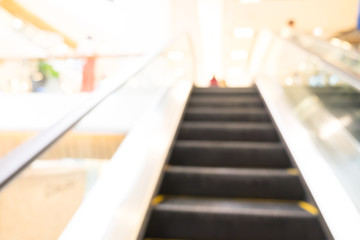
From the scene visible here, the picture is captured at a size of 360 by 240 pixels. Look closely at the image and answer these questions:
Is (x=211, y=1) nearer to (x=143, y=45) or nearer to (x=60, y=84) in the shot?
(x=143, y=45)

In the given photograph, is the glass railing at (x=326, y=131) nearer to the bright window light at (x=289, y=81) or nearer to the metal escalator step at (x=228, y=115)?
the bright window light at (x=289, y=81)

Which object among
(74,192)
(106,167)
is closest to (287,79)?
(106,167)

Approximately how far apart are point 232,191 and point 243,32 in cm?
981

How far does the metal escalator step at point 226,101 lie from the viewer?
3994 millimetres

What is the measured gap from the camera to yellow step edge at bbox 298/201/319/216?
203cm

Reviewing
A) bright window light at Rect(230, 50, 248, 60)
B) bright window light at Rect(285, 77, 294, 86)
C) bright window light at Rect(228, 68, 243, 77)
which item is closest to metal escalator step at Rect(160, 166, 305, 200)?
bright window light at Rect(285, 77, 294, 86)

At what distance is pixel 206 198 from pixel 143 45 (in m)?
7.50

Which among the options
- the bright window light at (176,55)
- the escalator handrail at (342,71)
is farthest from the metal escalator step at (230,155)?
the bright window light at (176,55)

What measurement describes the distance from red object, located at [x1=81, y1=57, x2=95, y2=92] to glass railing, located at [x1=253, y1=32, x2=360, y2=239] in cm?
335

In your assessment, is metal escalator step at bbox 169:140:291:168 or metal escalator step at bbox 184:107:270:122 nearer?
metal escalator step at bbox 169:140:291:168

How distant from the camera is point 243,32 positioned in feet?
37.8

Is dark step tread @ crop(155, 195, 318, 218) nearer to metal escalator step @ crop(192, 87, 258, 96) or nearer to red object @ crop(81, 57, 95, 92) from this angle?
metal escalator step @ crop(192, 87, 258, 96)

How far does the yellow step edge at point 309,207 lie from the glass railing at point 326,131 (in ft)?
0.21

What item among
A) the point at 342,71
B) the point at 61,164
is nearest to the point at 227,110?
the point at 342,71
